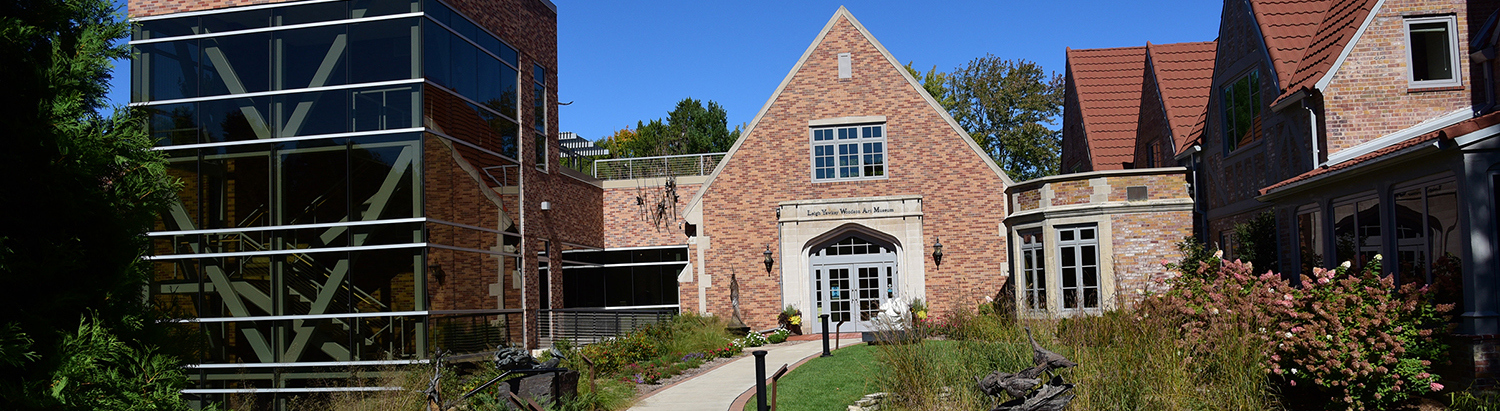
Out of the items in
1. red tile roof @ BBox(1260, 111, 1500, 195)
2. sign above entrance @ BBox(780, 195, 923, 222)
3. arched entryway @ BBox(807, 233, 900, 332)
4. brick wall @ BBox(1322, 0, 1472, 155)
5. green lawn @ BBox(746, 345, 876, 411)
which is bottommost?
green lawn @ BBox(746, 345, 876, 411)

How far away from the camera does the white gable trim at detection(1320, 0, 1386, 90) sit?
1391 cm

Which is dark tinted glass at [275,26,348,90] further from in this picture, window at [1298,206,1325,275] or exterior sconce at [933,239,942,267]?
window at [1298,206,1325,275]

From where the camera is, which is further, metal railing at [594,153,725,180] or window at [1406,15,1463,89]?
metal railing at [594,153,725,180]

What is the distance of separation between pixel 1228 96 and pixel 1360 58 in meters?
4.95

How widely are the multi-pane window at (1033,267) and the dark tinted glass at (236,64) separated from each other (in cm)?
1534

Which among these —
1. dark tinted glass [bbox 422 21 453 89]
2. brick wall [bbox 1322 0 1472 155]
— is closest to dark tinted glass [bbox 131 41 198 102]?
dark tinted glass [bbox 422 21 453 89]

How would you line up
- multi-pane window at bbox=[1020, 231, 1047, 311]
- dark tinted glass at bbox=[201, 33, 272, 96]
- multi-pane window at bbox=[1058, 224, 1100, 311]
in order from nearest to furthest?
1. dark tinted glass at bbox=[201, 33, 272, 96]
2. multi-pane window at bbox=[1058, 224, 1100, 311]
3. multi-pane window at bbox=[1020, 231, 1047, 311]

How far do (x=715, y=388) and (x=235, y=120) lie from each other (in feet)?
37.0

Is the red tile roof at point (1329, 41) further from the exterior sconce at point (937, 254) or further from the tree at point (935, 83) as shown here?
the tree at point (935, 83)

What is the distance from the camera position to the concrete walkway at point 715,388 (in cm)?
1291

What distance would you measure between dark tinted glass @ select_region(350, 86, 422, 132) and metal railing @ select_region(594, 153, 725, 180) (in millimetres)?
10483

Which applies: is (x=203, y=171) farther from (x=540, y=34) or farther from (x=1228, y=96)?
(x=1228, y=96)

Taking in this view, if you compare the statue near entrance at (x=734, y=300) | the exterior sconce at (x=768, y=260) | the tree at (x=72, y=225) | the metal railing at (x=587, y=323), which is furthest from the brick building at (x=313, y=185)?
the tree at (x=72, y=225)

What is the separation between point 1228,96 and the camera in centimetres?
1892
